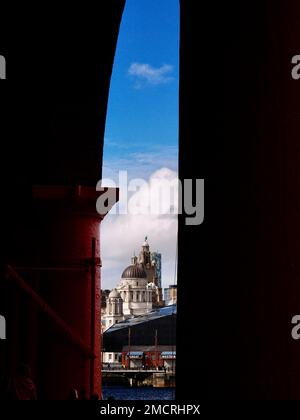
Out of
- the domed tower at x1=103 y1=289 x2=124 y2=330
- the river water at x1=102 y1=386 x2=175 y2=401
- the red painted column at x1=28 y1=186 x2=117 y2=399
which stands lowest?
the river water at x1=102 y1=386 x2=175 y2=401

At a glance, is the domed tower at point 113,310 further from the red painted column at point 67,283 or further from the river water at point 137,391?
the red painted column at point 67,283

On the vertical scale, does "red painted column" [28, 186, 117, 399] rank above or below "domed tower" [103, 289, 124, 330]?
below

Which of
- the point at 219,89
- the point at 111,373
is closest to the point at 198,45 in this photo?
the point at 219,89

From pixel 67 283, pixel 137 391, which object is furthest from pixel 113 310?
pixel 67 283

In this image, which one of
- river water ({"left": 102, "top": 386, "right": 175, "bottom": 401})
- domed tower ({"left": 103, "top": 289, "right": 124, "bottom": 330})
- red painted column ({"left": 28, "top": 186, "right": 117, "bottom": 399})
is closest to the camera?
red painted column ({"left": 28, "top": 186, "right": 117, "bottom": 399})

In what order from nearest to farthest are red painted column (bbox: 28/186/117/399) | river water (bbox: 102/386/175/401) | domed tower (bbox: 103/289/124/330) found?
red painted column (bbox: 28/186/117/399) < river water (bbox: 102/386/175/401) < domed tower (bbox: 103/289/124/330)

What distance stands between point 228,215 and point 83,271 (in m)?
9.62

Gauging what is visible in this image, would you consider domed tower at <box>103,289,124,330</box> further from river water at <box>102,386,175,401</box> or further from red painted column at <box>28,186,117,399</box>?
red painted column at <box>28,186,117,399</box>

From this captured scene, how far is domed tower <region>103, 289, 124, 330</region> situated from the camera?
7608 inches

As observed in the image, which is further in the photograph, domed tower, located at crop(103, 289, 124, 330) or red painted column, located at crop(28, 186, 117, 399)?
domed tower, located at crop(103, 289, 124, 330)

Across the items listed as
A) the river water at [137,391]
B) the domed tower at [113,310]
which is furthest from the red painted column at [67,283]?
the domed tower at [113,310]

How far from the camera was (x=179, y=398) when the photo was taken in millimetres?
6422

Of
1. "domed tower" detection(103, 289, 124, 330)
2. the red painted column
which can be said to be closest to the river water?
"domed tower" detection(103, 289, 124, 330)

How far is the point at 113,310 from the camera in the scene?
7667 inches
